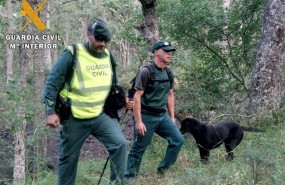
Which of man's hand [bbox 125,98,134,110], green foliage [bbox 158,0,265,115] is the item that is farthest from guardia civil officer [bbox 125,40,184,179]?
green foliage [bbox 158,0,265,115]

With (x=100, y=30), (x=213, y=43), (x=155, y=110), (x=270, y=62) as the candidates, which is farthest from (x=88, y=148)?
(x=100, y=30)

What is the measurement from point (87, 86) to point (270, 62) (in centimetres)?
506

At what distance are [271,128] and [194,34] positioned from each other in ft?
11.9

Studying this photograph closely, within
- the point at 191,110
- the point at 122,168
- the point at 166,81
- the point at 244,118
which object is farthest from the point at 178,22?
the point at 122,168

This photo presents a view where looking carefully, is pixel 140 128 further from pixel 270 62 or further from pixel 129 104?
pixel 270 62

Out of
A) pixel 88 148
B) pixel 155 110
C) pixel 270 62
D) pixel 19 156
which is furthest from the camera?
pixel 88 148

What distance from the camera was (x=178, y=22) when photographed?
10.3 meters

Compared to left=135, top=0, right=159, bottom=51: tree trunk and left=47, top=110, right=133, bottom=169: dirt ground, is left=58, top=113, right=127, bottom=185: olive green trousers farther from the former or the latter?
left=47, top=110, right=133, bottom=169: dirt ground

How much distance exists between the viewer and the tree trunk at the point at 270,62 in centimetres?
853

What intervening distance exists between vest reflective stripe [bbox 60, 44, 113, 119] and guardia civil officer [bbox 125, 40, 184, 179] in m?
0.85

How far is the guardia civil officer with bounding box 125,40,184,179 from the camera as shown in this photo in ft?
18.3

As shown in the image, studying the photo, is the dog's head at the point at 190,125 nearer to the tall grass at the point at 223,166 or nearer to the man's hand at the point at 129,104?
the tall grass at the point at 223,166

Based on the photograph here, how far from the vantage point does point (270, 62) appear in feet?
28.2

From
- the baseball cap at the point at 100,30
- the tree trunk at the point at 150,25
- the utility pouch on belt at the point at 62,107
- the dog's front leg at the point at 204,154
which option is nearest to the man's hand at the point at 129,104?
the utility pouch on belt at the point at 62,107
